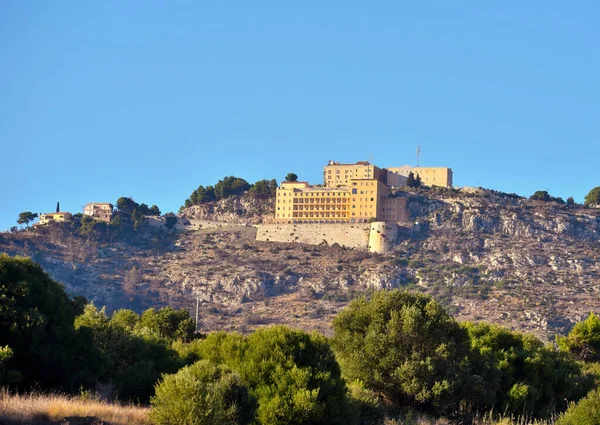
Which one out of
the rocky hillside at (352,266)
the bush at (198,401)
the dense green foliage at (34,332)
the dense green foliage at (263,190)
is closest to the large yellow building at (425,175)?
the rocky hillside at (352,266)

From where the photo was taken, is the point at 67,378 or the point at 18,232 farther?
the point at 18,232

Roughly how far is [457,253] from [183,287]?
30.5m

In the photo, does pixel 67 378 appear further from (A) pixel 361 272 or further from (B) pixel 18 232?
(B) pixel 18 232

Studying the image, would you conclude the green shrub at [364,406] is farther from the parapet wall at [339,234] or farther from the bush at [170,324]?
the parapet wall at [339,234]

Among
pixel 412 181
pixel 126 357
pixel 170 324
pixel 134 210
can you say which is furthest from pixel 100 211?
pixel 126 357

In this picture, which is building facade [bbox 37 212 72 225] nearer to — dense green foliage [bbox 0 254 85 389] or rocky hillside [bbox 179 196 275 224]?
rocky hillside [bbox 179 196 275 224]

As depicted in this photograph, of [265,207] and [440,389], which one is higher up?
[265,207]

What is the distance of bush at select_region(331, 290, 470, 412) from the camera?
24.3 m

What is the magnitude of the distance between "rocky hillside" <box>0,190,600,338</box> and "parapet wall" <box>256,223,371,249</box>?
1912 millimetres

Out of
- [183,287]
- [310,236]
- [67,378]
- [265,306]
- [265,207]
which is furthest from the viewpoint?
[265,207]

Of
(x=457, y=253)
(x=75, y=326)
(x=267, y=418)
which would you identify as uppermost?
(x=457, y=253)

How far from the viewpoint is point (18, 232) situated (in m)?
112

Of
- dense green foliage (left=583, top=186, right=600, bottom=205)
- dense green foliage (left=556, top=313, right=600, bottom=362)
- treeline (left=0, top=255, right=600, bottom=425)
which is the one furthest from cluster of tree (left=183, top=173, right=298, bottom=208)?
treeline (left=0, top=255, right=600, bottom=425)

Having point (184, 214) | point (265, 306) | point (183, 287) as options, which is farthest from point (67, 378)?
point (184, 214)
